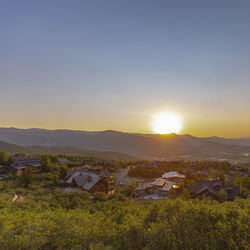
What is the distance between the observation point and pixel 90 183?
1167 inches

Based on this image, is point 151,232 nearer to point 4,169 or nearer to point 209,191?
point 209,191

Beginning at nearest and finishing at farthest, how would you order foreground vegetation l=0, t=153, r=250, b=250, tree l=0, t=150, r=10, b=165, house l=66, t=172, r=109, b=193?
1. foreground vegetation l=0, t=153, r=250, b=250
2. house l=66, t=172, r=109, b=193
3. tree l=0, t=150, r=10, b=165

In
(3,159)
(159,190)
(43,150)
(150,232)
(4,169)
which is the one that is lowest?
(43,150)

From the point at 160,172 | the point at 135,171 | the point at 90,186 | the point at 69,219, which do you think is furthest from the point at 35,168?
the point at 69,219

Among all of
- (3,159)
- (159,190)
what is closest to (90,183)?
(159,190)

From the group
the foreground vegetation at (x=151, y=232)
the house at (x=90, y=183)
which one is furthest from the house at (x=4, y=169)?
the foreground vegetation at (x=151, y=232)

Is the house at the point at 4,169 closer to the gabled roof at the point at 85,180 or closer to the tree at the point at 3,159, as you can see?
the tree at the point at 3,159

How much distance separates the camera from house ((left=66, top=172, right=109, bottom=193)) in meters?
28.8

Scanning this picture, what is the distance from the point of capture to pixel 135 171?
174ft

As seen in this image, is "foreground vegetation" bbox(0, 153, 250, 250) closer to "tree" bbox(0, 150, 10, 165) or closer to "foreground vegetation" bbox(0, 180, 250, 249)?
"foreground vegetation" bbox(0, 180, 250, 249)

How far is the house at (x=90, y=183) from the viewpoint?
2877 cm

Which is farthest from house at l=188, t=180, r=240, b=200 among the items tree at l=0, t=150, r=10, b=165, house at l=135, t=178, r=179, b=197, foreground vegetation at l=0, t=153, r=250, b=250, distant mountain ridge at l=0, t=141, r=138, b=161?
distant mountain ridge at l=0, t=141, r=138, b=161

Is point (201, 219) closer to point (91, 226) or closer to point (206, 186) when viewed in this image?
point (91, 226)

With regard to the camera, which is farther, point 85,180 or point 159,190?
point 159,190
